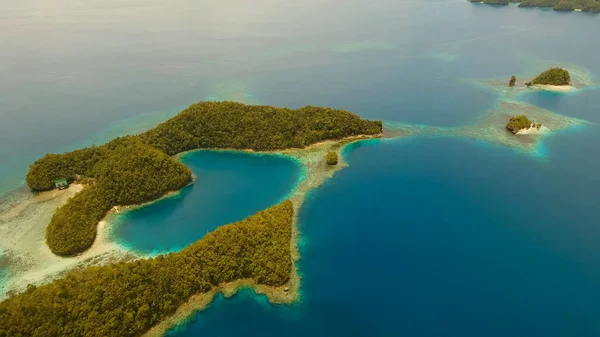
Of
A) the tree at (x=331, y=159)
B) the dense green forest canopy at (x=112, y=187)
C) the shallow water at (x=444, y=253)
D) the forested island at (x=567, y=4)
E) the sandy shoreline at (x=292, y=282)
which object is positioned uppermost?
the forested island at (x=567, y=4)

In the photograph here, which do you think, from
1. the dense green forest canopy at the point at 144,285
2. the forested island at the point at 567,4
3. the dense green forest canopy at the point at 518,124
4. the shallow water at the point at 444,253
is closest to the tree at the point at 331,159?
the shallow water at the point at 444,253

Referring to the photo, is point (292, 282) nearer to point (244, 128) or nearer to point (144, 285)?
point (144, 285)

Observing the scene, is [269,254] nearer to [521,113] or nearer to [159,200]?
[159,200]

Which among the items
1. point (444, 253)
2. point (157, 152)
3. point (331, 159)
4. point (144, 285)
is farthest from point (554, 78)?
point (144, 285)

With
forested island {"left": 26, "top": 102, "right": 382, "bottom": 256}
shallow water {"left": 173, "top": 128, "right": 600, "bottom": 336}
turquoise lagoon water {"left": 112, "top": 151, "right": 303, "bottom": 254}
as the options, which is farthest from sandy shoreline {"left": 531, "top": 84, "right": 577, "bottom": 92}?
turquoise lagoon water {"left": 112, "top": 151, "right": 303, "bottom": 254}

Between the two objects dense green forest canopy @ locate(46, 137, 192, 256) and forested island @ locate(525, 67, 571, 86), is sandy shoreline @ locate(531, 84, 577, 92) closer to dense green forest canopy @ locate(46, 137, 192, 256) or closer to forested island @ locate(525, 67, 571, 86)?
forested island @ locate(525, 67, 571, 86)

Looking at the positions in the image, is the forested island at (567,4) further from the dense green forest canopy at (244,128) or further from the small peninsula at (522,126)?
the dense green forest canopy at (244,128)
